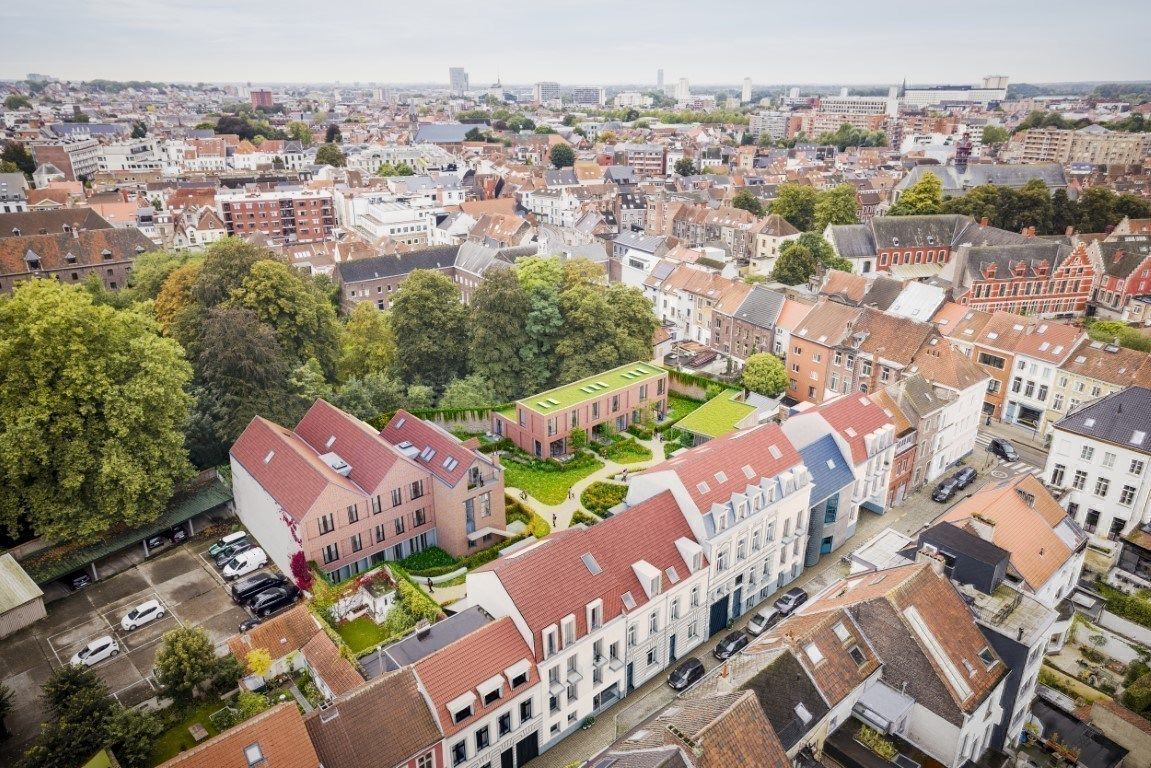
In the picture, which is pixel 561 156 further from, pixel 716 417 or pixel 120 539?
pixel 120 539

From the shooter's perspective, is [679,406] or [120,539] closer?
[120,539]

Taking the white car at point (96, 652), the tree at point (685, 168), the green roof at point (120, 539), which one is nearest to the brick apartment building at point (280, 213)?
the green roof at point (120, 539)

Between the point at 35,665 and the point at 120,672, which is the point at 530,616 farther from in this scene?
the point at 35,665

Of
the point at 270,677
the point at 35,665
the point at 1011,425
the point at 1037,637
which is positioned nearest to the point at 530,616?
the point at 270,677

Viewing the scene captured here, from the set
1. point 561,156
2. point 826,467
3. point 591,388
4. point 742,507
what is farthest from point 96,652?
point 561,156

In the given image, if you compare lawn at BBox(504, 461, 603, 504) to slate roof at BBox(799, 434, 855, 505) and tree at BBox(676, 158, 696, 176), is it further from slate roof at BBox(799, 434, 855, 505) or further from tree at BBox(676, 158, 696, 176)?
tree at BBox(676, 158, 696, 176)

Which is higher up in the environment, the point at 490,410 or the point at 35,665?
the point at 490,410
